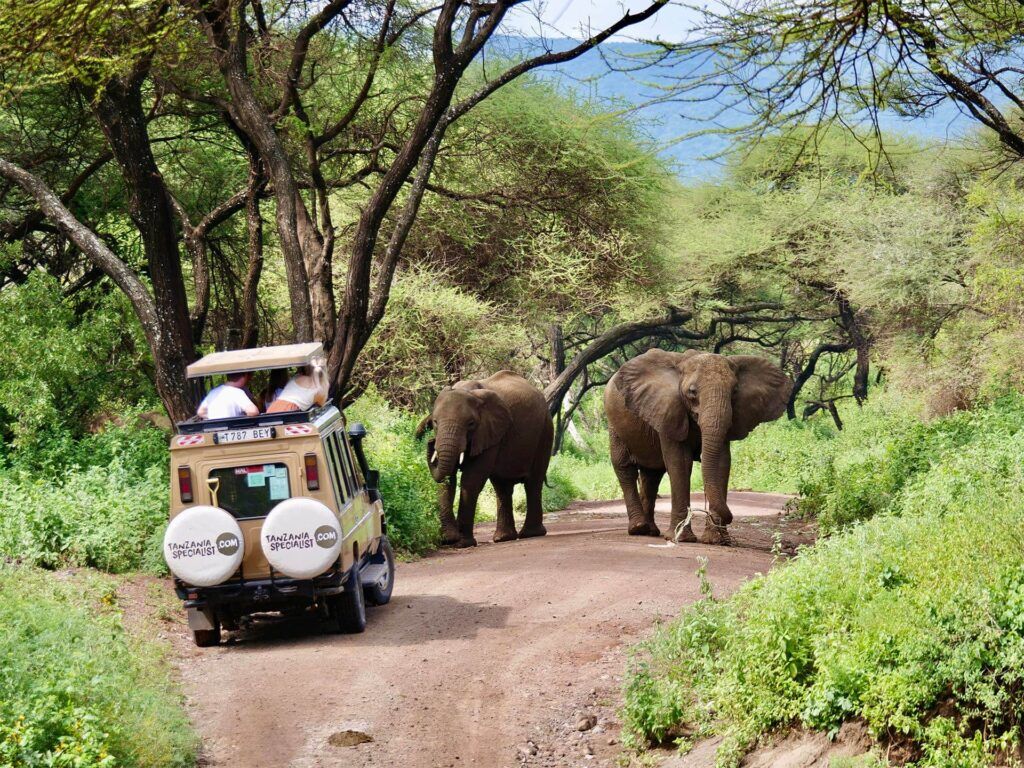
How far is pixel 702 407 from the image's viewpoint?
56.2 ft

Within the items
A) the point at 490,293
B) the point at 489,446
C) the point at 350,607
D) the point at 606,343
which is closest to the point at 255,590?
the point at 350,607

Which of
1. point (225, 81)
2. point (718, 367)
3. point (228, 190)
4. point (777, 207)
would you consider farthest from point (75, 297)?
point (777, 207)

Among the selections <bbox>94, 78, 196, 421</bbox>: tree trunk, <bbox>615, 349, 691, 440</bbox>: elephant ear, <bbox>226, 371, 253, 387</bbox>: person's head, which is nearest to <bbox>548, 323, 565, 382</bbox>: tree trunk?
<bbox>615, 349, 691, 440</bbox>: elephant ear

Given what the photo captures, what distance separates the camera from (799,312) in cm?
4066

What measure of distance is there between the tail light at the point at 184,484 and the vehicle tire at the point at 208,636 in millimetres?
1136

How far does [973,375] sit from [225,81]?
18.2 metres

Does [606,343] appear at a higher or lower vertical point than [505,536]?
higher

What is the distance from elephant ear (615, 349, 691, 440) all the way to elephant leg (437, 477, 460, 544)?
2.94m

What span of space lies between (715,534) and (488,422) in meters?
4.27

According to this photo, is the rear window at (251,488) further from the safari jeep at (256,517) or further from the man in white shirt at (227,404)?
the man in white shirt at (227,404)

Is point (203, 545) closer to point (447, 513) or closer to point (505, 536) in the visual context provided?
point (447, 513)

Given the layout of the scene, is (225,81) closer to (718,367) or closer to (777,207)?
(718,367)

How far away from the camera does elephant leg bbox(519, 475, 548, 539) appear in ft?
69.6

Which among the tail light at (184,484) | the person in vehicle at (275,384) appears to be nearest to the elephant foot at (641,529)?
the person in vehicle at (275,384)
